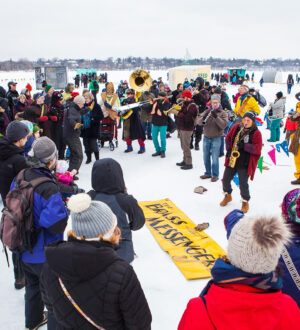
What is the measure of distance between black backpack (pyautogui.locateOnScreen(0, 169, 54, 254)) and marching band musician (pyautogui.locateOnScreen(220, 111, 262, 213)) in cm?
317

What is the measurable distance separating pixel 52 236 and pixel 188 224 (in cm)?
252

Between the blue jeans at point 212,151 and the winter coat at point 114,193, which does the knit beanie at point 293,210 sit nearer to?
the winter coat at point 114,193

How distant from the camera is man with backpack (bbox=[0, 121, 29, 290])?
9.99ft

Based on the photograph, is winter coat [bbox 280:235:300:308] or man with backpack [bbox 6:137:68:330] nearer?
winter coat [bbox 280:235:300:308]

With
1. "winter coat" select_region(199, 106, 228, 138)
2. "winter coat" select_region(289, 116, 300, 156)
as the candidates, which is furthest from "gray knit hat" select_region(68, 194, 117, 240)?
"winter coat" select_region(289, 116, 300, 156)

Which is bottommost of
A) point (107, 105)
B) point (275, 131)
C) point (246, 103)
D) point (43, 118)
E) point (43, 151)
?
point (275, 131)

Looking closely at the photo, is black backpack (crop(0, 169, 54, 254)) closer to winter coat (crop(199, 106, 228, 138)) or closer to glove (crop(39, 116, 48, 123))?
winter coat (crop(199, 106, 228, 138))

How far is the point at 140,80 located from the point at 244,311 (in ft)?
28.3

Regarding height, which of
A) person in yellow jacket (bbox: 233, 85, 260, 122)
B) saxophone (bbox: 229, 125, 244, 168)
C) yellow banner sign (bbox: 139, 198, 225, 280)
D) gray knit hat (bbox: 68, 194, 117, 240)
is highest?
person in yellow jacket (bbox: 233, 85, 260, 122)

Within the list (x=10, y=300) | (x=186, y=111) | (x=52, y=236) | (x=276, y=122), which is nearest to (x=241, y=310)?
(x=52, y=236)

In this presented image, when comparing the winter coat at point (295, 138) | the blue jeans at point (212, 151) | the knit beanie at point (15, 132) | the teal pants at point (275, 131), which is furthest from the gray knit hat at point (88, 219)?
the teal pants at point (275, 131)

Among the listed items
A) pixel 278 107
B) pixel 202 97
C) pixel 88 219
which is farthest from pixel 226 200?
pixel 278 107

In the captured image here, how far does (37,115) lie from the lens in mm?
6238

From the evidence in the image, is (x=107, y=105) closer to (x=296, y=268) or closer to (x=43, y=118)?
(x=43, y=118)
